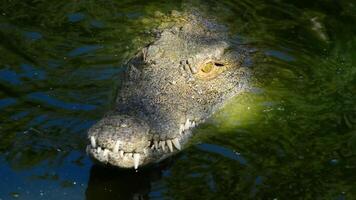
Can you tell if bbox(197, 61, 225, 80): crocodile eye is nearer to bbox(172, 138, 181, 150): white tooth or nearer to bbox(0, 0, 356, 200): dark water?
bbox(0, 0, 356, 200): dark water

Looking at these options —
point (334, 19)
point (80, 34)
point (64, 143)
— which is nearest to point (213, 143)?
point (64, 143)

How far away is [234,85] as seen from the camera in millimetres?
7906

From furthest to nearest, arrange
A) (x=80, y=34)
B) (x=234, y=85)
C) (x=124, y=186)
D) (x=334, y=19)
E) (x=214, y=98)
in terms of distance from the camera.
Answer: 1. (x=334, y=19)
2. (x=80, y=34)
3. (x=234, y=85)
4. (x=214, y=98)
5. (x=124, y=186)

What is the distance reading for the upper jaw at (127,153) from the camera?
545cm

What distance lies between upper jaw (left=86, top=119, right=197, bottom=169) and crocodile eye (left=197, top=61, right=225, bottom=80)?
1568 millimetres

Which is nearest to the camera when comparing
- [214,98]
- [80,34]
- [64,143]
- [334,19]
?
[64,143]

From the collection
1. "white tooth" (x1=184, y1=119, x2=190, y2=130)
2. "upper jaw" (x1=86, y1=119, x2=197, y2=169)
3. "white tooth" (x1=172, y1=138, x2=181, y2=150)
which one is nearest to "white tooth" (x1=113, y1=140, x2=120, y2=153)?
"upper jaw" (x1=86, y1=119, x2=197, y2=169)

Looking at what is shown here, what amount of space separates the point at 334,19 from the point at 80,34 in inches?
148

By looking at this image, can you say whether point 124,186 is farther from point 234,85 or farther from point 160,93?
point 234,85

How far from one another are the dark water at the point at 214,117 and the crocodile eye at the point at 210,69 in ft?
1.33

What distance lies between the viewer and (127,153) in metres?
5.53

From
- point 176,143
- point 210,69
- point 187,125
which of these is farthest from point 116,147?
point 210,69

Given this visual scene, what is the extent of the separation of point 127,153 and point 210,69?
92.1 inches

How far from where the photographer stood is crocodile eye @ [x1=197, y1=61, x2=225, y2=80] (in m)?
7.45
